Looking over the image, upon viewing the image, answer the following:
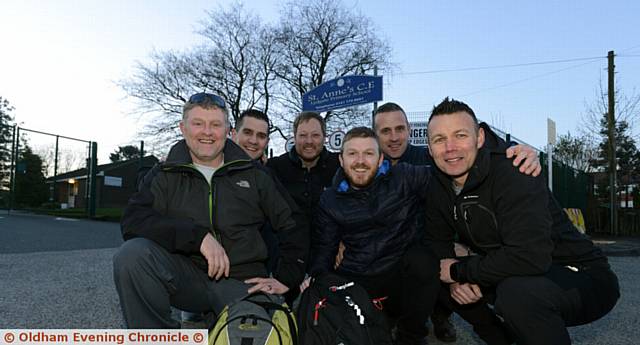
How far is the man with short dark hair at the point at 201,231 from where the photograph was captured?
2.17 metres

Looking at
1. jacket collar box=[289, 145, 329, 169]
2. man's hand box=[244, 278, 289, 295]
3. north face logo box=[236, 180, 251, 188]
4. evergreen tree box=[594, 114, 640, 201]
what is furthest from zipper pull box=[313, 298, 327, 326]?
evergreen tree box=[594, 114, 640, 201]

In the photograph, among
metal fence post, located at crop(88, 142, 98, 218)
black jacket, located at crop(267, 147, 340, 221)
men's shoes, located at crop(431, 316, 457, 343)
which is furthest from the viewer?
metal fence post, located at crop(88, 142, 98, 218)

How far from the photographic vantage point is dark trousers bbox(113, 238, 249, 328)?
6.95 ft

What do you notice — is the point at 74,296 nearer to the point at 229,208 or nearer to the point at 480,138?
the point at 229,208

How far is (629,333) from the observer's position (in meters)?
3.18

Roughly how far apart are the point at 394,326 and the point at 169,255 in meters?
1.63

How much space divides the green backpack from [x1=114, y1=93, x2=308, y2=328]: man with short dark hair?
30 centimetres

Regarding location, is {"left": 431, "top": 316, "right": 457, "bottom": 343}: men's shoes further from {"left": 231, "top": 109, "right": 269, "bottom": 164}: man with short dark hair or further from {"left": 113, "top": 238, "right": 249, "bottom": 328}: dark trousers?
{"left": 231, "top": 109, "right": 269, "bottom": 164}: man with short dark hair

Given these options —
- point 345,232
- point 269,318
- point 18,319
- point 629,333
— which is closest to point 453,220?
point 345,232

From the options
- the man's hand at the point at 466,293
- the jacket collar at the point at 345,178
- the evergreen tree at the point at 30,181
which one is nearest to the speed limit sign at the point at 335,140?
the jacket collar at the point at 345,178

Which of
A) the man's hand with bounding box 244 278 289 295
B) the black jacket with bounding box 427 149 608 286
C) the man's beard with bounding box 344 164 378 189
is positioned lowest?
the man's hand with bounding box 244 278 289 295

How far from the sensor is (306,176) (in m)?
3.85

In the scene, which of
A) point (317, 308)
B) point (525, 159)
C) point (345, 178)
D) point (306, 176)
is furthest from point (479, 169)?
point (306, 176)

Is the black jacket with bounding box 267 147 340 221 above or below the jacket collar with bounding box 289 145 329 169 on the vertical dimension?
below
